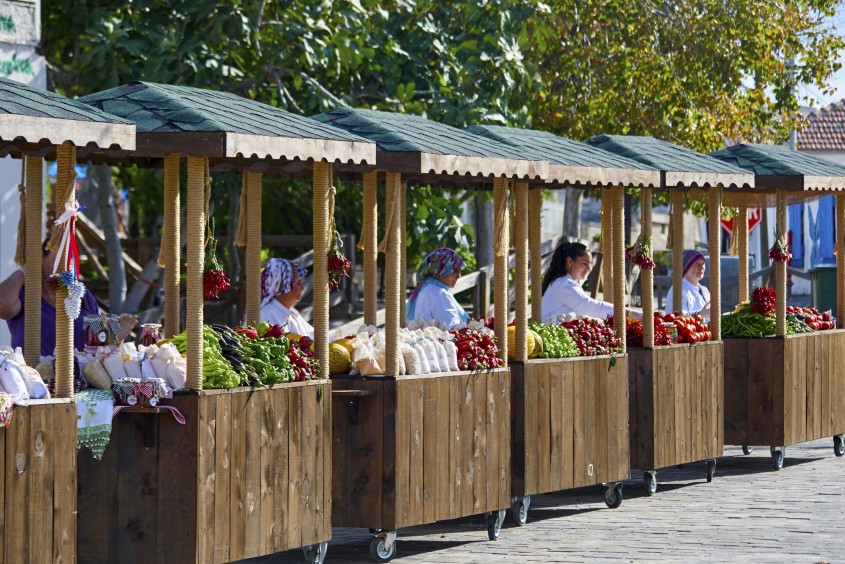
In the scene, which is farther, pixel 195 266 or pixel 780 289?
pixel 780 289

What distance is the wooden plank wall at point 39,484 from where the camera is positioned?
7.31m

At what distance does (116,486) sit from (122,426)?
0.29 meters

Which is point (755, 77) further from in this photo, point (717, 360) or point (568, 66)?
Answer: point (717, 360)

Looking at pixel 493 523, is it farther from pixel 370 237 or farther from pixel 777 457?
pixel 777 457

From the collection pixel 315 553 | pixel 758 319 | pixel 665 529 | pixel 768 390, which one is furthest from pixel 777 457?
pixel 315 553

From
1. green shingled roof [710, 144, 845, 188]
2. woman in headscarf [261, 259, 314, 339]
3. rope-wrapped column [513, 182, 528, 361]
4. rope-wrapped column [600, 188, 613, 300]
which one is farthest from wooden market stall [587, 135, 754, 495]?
woman in headscarf [261, 259, 314, 339]

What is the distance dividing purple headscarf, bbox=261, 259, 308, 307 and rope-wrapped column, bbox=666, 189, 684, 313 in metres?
4.57

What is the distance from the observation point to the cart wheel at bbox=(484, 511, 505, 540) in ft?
34.9

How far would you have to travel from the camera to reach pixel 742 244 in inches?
616

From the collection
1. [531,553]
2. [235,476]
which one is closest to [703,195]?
[531,553]

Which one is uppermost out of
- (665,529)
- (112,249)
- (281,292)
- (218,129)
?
(218,129)

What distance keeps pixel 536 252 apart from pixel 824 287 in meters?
11.7

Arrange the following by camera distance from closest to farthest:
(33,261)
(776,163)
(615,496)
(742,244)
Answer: (33,261), (615,496), (776,163), (742,244)

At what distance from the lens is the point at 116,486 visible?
8.34 meters
